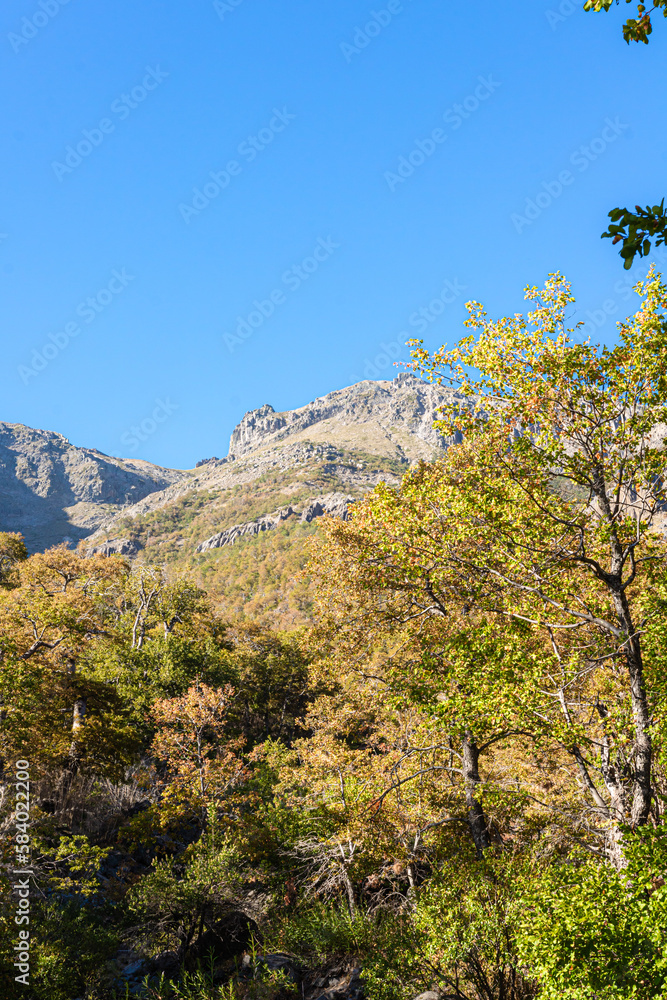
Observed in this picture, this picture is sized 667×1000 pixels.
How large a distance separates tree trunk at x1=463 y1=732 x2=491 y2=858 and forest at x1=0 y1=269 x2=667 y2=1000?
0.21ft

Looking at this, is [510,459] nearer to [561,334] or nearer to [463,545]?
[561,334]

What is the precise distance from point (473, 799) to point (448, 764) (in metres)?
2.91

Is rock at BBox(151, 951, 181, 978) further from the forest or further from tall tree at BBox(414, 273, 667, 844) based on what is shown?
tall tree at BBox(414, 273, 667, 844)

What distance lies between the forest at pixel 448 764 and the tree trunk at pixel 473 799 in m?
0.06

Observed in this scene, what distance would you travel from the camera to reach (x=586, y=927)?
215 inches

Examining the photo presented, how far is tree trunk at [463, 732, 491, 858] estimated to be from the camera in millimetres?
11859

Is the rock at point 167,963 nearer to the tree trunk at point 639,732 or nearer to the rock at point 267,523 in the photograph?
the tree trunk at point 639,732

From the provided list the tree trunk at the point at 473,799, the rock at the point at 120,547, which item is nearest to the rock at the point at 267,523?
the rock at the point at 120,547

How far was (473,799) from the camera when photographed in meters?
12.0

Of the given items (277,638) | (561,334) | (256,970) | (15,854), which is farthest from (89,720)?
(277,638)

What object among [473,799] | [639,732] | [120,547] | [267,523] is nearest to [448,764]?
[473,799]

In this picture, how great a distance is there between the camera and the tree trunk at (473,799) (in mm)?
11859

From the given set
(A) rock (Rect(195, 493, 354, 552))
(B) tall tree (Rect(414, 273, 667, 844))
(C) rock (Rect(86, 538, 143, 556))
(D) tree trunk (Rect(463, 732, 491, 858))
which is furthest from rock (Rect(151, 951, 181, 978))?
(C) rock (Rect(86, 538, 143, 556))

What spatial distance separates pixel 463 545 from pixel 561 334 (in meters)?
4.57
